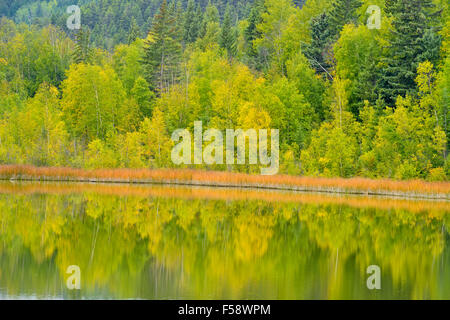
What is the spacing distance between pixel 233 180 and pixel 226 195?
609 cm

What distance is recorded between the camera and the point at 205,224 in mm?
25500

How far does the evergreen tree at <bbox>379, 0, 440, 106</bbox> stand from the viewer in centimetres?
4756

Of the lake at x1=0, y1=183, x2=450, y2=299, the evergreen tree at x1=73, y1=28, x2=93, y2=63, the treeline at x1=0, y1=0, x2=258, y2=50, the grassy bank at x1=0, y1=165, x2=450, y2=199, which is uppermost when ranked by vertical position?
the treeline at x1=0, y1=0, x2=258, y2=50

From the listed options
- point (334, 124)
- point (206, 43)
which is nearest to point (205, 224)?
point (334, 124)

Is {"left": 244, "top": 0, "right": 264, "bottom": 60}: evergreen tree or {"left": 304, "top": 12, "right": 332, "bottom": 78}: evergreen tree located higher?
{"left": 244, "top": 0, "right": 264, "bottom": 60}: evergreen tree

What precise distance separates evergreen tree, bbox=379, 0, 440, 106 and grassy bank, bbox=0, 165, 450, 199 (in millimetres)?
10963

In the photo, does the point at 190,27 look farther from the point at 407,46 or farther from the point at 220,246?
the point at 220,246

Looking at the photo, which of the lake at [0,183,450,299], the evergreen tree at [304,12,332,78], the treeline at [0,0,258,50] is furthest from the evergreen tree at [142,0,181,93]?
the treeline at [0,0,258,50]

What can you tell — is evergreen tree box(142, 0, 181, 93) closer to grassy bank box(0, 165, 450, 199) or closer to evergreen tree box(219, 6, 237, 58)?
evergreen tree box(219, 6, 237, 58)

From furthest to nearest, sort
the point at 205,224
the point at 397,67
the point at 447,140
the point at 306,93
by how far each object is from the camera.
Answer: the point at 306,93
the point at 397,67
the point at 447,140
the point at 205,224

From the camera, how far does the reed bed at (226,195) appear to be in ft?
106

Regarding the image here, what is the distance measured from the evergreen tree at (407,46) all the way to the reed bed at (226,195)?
14384 millimetres
